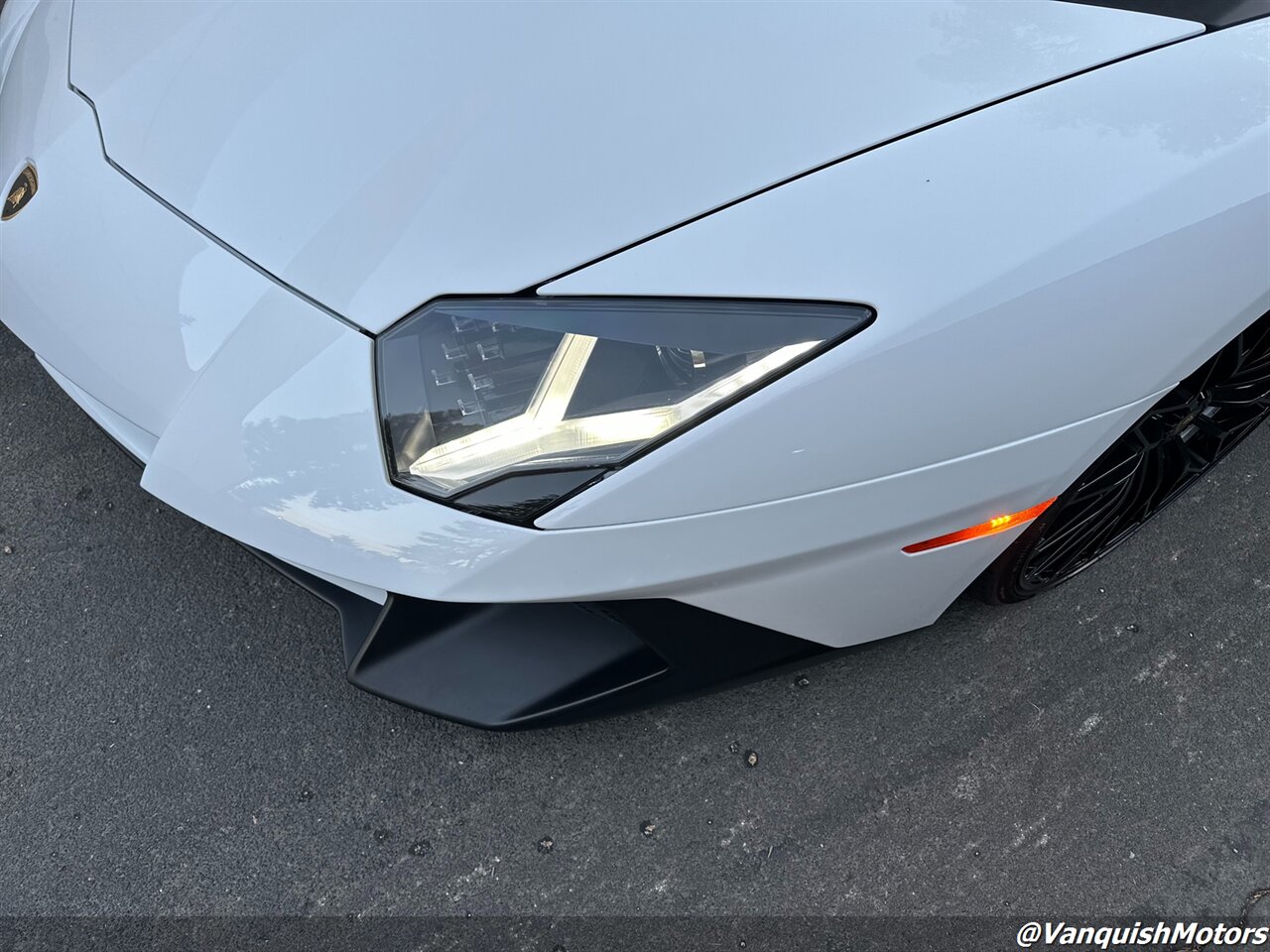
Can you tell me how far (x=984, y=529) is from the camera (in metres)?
1.54

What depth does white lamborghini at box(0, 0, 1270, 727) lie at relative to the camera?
1.32m

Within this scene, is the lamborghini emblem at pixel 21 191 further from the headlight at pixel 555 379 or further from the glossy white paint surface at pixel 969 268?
the glossy white paint surface at pixel 969 268

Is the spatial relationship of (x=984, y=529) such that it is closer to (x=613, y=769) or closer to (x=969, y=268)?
(x=969, y=268)

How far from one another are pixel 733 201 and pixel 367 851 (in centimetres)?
129

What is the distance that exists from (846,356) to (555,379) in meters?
0.38

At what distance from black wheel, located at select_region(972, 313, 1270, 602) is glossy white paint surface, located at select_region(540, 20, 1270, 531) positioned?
11.5 inches

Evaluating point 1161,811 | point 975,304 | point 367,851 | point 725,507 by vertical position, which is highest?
point 975,304

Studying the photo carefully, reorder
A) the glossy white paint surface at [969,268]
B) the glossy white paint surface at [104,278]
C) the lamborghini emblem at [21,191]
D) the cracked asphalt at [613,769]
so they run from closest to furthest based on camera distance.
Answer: the glossy white paint surface at [969,268] < the glossy white paint surface at [104,278] < the lamborghini emblem at [21,191] < the cracked asphalt at [613,769]

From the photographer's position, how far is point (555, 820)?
1.84 m

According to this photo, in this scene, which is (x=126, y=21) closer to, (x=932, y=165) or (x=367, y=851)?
(x=932, y=165)

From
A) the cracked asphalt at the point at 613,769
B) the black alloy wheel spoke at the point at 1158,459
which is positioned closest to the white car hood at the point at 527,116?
the black alloy wheel spoke at the point at 1158,459

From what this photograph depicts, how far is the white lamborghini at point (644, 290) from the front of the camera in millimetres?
1320

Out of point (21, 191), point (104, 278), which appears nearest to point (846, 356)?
point (104, 278)

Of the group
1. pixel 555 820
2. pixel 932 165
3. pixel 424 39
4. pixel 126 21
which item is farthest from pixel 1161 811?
pixel 126 21
